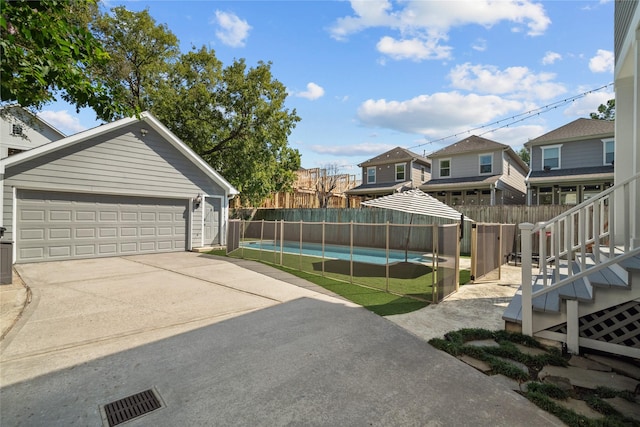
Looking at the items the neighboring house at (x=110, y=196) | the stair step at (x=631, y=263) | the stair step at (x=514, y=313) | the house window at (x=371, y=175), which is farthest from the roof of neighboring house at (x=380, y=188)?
the stair step at (x=631, y=263)

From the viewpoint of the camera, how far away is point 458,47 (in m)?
9.92

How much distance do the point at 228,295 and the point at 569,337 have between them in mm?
5223

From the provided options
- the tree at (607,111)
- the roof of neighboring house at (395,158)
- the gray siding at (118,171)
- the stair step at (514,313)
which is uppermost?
the tree at (607,111)

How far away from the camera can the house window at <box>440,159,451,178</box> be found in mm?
20875

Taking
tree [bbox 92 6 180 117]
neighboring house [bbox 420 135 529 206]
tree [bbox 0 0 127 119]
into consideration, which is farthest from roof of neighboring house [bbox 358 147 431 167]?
tree [bbox 0 0 127 119]

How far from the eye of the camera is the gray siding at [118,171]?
354 inches

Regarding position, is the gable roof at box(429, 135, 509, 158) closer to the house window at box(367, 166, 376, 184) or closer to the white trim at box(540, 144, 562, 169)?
the white trim at box(540, 144, 562, 169)

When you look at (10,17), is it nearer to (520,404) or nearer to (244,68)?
(520,404)

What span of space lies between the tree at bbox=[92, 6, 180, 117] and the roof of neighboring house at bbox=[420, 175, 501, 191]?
1797cm

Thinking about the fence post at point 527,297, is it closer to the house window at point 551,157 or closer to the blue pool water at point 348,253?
the blue pool water at point 348,253

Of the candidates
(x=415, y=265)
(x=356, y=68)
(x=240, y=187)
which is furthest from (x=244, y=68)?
(x=415, y=265)

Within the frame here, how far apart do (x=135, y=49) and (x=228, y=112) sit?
5.99 m

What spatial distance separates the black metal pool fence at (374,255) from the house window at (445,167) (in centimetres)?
778

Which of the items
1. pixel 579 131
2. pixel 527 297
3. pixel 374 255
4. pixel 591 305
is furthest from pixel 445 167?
pixel 591 305
